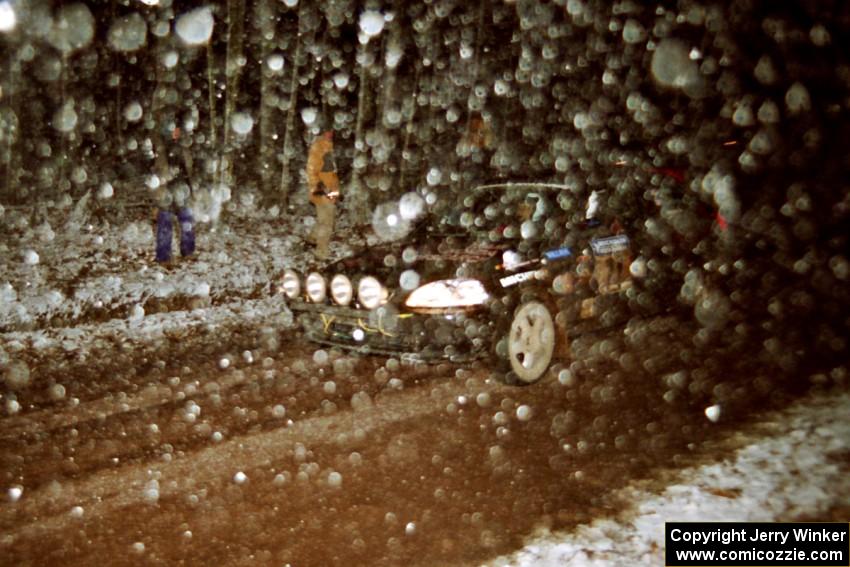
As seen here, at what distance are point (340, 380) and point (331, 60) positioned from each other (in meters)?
19.3

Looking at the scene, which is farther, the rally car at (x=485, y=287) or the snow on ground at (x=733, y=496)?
the rally car at (x=485, y=287)

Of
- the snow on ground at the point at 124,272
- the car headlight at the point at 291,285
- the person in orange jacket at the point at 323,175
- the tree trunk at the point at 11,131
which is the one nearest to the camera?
the car headlight at the point at 291,285

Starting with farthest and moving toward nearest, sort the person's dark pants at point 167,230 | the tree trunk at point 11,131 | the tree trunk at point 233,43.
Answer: the tree trunk at point 11,131, the tree trunk at point 233,43, the person's dark pants at point 167,230

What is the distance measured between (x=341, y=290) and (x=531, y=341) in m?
1.49

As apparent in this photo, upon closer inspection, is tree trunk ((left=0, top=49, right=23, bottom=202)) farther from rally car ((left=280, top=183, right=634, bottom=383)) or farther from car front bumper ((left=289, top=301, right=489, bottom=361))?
car front bumper ((left=289, top=301, right=489, bottom=361))

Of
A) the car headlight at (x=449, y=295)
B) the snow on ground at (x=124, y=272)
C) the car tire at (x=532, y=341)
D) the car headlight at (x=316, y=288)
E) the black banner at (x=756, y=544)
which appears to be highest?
the snow on ground at (x=124, y=272)

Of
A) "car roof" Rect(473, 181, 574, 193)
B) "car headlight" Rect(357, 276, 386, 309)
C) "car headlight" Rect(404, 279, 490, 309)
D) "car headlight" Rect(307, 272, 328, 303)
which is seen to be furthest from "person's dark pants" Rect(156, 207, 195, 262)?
"car headlight" Rect(404, 279, 490, 309)

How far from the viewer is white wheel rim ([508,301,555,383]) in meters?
5.30

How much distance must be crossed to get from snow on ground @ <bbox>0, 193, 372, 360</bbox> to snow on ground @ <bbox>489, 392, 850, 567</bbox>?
18.1 ft

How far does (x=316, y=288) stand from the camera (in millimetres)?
5777

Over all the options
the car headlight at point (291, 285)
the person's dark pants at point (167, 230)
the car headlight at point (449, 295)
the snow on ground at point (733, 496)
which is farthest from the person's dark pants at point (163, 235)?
the snow on ground at point (733, 496)

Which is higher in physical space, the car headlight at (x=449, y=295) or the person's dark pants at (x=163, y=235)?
the person's dark pants at (x=163, y=235)

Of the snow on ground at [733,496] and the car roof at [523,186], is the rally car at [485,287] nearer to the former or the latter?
the car roof at [523,186]

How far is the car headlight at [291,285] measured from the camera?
5938 millimetres
